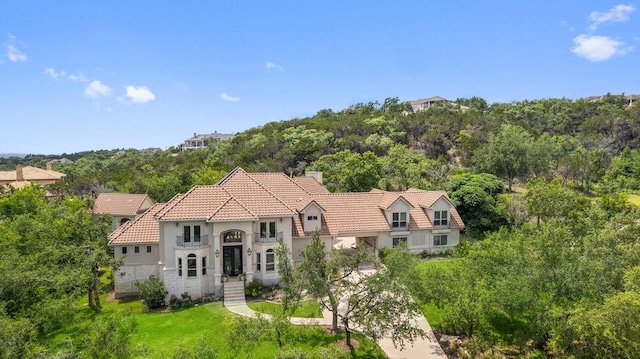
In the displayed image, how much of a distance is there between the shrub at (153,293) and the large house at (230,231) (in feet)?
2.39

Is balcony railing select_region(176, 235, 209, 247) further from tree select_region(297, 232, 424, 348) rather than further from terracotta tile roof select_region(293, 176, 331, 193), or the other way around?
terracotta tile roof select_region(293, 176, 331, 193)

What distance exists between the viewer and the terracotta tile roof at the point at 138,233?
95.6 ft

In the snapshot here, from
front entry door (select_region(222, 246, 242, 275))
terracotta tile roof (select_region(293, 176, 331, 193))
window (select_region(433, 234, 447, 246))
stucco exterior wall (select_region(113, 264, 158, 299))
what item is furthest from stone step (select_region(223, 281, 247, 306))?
window (select_region(433, 234, 447, 246))

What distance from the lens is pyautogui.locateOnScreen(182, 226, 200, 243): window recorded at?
27844mm

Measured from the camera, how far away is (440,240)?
36219 millimetres

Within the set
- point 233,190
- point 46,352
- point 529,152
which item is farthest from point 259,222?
point 529,152

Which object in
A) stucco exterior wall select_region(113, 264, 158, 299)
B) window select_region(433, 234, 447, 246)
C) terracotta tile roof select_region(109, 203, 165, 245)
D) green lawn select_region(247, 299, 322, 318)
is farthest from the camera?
window select_region(433, 234, 447, 246)

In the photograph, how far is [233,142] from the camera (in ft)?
329

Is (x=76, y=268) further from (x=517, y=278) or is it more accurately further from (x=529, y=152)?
(x=529, y=152)

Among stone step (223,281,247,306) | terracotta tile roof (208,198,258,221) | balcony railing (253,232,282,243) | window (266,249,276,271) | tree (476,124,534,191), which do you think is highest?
tree (476,124,534,191)

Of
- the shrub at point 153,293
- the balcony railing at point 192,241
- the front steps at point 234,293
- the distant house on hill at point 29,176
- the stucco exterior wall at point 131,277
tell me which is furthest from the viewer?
the distant house on hill at point 29,176

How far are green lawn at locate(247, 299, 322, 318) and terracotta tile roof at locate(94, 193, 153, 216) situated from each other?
25.1 metres

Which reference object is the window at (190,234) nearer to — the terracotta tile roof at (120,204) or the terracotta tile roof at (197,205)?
the terracotta tile roof at (197,205)

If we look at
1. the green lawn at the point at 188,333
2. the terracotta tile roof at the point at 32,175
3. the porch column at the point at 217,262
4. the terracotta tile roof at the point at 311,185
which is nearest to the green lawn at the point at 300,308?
the green lawn at the point at 188,333
